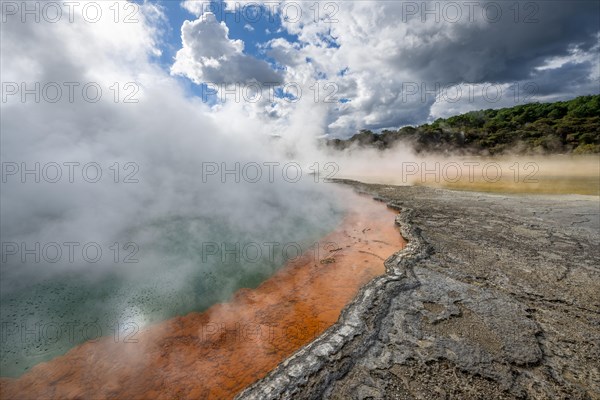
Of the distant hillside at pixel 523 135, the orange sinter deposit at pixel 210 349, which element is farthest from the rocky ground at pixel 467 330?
the distant hillside at pixel 523 135

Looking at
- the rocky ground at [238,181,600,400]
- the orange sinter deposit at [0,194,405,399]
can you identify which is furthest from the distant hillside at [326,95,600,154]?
the orange sinter deposit at [0,194,405,399]

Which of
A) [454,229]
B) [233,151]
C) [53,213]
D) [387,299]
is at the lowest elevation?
[387,299]

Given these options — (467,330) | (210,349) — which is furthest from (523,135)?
(210,349)

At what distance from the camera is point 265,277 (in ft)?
18.3

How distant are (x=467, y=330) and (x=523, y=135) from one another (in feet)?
112

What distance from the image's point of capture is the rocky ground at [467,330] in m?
2.60

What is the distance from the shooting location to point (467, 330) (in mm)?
3301

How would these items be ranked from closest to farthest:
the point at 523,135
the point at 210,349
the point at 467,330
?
1. the point at 467,330
2. the point at 210,349
3. the point at 523,135

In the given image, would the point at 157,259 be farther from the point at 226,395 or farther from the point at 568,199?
the point at 568,199

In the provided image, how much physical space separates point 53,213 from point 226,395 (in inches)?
278

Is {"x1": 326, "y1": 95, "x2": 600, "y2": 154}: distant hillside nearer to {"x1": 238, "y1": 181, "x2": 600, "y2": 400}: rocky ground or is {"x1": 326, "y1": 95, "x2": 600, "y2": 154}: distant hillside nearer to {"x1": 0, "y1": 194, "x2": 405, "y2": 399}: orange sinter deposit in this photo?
{"x1": 238, "y1": 181, "x2": 600, "y2": 400}: rocky ground

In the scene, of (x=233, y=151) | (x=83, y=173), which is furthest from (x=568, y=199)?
(x=83, y=173)

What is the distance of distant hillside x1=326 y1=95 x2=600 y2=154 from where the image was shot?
25828 millimetres

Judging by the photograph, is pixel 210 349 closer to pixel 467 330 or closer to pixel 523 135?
pixel 467 330
